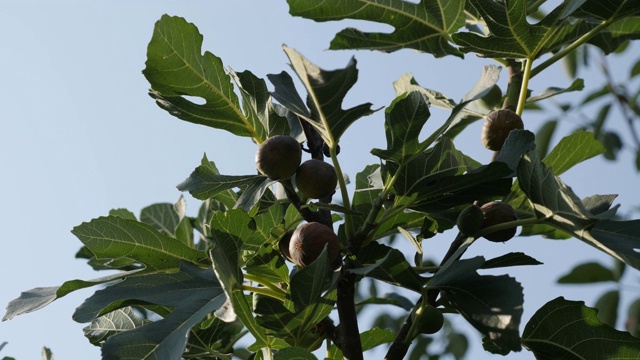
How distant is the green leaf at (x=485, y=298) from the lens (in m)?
1.24

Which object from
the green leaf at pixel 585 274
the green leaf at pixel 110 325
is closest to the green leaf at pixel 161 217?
the green leaf at pixel 110 325

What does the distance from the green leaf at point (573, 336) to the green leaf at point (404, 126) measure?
369mm

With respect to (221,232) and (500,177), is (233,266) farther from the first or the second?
(500,177)

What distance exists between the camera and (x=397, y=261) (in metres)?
1.35

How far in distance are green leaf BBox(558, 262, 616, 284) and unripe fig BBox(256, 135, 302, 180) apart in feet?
7.01

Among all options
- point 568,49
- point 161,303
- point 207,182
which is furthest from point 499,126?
point 161,303

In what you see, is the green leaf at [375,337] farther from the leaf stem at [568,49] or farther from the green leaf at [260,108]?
the leaf stem at [568,49]

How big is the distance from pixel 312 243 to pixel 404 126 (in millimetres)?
260

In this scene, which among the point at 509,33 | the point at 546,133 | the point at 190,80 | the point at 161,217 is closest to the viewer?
the point at 190,80

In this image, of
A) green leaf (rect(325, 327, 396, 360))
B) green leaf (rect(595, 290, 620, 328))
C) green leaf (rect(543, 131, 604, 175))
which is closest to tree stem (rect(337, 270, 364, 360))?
green leaf (rect(325, 327, 396, 360))

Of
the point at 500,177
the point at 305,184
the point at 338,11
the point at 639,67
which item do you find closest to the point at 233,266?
the point at 305,184

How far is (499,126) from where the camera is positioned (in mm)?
1595

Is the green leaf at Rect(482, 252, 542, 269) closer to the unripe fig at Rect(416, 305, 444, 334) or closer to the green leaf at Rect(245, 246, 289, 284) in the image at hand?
the unripe fig at Rect(416, 305, 444, 334)

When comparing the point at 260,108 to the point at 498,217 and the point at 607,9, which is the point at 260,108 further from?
the point at 607,9
